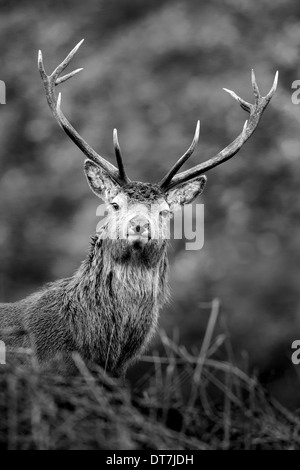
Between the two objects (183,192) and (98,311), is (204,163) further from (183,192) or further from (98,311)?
(98,311)

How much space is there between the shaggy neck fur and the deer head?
0.42ft

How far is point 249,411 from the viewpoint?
3.86m

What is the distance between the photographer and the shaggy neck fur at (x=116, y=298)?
6.02 meters

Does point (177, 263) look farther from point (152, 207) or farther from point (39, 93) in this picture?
point (152, 207)

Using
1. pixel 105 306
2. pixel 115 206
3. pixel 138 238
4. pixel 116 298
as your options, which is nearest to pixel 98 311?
pixel 105 306

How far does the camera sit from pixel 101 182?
6.83 meters

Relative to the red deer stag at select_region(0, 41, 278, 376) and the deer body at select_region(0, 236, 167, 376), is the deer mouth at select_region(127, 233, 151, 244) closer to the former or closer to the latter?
the red deer stag at select_region(0, 41, 278, 376)

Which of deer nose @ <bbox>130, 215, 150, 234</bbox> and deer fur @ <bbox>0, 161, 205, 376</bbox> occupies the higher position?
deer nose @ <bbox>130, 215, 150, 234</bbox>

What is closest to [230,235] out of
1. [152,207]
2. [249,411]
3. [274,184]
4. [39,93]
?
[274,184]

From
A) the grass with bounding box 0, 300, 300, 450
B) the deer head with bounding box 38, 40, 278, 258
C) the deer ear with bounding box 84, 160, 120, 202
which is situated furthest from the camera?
the deer ear with bounding box 84, 160, 120, 202

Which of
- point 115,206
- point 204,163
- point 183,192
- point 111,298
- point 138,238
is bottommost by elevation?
point 111,298

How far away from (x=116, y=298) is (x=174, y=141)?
723 centimetres

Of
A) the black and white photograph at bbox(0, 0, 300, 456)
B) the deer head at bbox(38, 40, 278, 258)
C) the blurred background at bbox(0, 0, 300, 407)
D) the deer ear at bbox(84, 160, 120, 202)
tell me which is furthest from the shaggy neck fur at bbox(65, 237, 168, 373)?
the blurred background at bbox(0, 0, 300, 407)

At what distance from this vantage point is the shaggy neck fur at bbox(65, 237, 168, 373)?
6.02 m
